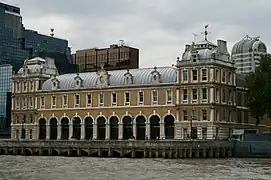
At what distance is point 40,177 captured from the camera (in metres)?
61.3

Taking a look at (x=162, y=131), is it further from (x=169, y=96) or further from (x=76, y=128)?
(x=76, y=128)

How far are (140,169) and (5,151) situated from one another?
5014 centimetres

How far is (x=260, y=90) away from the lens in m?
114

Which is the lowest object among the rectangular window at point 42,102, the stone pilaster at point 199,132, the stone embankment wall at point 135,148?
the stone embankment wall at point 135,148

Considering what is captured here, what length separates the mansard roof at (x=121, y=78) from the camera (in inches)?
5005

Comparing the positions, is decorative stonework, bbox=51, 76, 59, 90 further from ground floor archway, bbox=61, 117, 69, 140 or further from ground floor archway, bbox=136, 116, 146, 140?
ground floor archway, bbox=136, 116, 146, 140

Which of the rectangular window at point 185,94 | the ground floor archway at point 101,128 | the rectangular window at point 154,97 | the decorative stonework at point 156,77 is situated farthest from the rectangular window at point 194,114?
the ground floor archway at point 101,128

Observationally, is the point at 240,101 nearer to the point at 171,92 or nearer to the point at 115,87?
the point at 171,92

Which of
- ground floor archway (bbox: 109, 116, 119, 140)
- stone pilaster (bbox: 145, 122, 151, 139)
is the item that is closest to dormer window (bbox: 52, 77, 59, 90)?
ground floor archway (bbox: 109, 116, 119, 140)

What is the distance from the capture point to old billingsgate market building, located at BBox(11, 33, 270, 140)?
12019cm

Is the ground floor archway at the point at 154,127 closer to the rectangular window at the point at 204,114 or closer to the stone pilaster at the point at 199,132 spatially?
the stone pilaster at the point at 199,132

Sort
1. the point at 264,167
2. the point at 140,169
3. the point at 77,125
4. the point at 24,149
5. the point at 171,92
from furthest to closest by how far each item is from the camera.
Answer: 1. the point at 77,125
2. the point at 171,92
3. the point at 24,149
4. the point at 264,167
5. the point at 140,169

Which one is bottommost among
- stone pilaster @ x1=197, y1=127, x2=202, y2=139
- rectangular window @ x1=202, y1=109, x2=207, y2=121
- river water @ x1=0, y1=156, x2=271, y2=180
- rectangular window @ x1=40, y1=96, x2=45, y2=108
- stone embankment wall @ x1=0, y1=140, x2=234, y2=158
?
river water @ x1=0, y1=156, x2=271, y2=180

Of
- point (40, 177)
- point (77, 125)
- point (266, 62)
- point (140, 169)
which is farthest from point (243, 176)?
point (77, 125)
